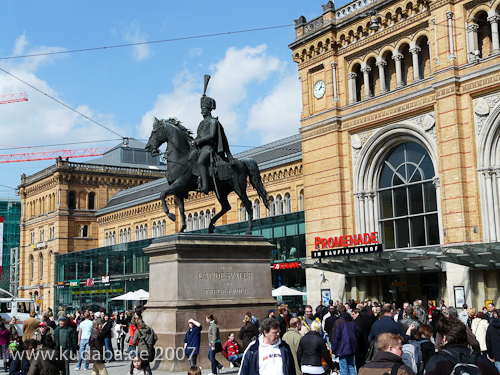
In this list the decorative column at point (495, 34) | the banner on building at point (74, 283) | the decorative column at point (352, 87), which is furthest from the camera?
the banner on building at point (74, 283)

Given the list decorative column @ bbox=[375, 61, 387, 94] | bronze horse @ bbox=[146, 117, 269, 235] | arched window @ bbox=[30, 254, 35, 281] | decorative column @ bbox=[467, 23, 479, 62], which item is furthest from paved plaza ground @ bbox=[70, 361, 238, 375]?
arched window @ bbox=[30, 254, 35, 281]

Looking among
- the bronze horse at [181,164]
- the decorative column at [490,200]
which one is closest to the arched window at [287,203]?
the decorative column at [490,200]

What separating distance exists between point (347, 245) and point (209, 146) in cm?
1753

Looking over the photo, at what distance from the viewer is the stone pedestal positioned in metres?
16.6

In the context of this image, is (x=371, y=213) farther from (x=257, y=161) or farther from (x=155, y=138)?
(x=257, y=161)

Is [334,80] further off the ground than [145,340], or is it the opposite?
[334,80]

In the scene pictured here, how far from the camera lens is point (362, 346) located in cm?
1415

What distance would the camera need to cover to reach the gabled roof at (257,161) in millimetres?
50781

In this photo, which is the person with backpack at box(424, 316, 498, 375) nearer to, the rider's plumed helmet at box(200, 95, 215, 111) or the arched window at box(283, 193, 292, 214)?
the rider's plumed helmet at box(200, 95, 215, 111)

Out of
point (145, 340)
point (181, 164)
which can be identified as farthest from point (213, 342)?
point (181, 164)

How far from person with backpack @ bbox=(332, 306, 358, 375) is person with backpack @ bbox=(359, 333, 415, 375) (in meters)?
7.13

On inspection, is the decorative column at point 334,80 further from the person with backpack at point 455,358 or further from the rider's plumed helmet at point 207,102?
the person with backpack at point 455,358

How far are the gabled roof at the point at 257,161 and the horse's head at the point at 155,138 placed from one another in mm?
29988

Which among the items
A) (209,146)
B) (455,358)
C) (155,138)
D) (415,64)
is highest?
(415,64)
